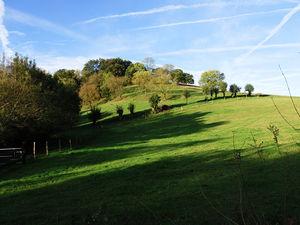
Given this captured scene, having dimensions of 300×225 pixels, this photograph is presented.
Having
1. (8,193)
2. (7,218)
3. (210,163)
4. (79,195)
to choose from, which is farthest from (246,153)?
(8,193)

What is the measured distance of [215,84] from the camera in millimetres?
78938

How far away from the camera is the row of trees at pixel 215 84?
76.3 meters

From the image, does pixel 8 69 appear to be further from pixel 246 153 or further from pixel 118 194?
pixel 246 153

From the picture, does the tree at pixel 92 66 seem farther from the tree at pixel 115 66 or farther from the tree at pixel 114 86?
the tree at pixel 114 86

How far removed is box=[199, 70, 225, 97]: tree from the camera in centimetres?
7850

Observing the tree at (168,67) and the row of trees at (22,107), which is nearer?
the row of trees at (22,107)

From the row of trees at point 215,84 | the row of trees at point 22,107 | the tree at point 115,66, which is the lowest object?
the row of trees at point 22,107

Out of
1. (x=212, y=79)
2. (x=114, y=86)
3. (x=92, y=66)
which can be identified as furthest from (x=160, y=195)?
(x=92, y=66)

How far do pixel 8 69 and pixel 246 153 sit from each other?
3092 centimetres

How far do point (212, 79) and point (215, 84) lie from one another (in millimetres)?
2948

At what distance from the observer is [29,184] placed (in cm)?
1391

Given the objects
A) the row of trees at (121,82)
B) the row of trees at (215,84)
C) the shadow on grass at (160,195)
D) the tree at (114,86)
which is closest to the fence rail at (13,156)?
the shadow on grass at (160,195)

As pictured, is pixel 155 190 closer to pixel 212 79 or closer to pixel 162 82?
pixel 162 82

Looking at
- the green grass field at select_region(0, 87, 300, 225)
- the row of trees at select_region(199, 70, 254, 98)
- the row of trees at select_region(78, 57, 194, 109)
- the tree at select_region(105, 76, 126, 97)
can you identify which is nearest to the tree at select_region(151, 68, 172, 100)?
the row of trees at select_region(78, 57, 194, 109)
